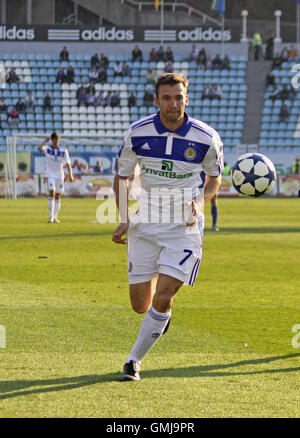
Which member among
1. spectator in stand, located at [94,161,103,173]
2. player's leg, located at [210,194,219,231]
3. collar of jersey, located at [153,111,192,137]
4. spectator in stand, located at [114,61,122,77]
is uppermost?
spectator in stand, located at [114,61,122,77]

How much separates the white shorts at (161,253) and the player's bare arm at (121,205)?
71 millimetres

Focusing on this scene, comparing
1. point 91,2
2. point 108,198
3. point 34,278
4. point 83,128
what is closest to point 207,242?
point 34,278

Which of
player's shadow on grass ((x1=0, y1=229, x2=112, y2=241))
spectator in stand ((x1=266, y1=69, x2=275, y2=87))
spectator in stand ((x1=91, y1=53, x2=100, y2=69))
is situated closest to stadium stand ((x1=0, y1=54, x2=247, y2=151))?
spectator in stand ((x1=91, y1=53, x2=100, y2=69))

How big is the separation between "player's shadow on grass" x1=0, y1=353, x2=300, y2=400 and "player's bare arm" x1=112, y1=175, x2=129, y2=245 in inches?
37.2

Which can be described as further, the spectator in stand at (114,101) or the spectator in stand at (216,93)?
the spectator in stand at (216,93)

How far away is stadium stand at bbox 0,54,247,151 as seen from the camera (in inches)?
1625

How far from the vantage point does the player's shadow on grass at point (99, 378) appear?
4.78m

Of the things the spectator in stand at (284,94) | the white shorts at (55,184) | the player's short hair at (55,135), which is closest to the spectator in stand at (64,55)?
the spectator in stand at (284,94)

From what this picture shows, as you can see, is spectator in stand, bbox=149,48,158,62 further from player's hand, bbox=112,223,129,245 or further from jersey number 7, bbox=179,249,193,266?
jersey number 7, bbox=179,249,193,266

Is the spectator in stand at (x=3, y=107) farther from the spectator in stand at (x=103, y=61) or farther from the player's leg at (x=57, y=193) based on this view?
the player's leg at (x=57, y=193)

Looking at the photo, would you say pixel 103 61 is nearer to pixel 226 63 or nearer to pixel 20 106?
pixel 20 106

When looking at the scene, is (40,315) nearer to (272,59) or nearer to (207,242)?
(207,242)

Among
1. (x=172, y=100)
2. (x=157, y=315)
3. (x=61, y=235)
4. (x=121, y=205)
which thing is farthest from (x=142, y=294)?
(x=61, y=235)

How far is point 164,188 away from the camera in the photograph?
557 centimetres
